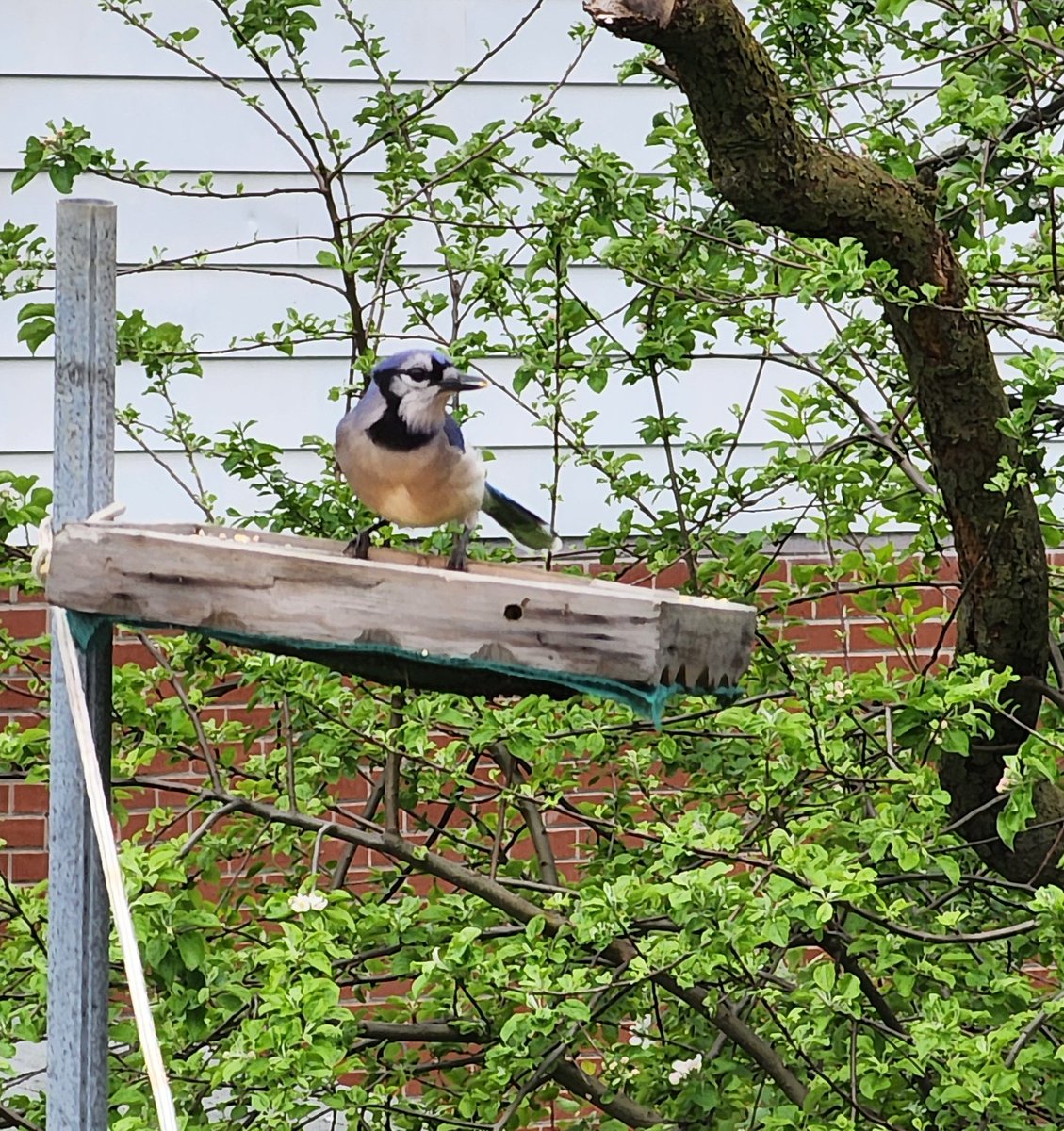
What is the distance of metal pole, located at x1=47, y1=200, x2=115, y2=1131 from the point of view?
1.78 metres

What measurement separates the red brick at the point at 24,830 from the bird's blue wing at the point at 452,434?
279cm

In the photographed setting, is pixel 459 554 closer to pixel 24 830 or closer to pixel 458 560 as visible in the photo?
pixel 458 560

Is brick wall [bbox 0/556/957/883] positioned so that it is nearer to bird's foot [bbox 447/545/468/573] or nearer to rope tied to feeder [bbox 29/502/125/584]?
bird's foot [bbox 447/545/468/573]

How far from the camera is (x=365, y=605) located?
5.39ft

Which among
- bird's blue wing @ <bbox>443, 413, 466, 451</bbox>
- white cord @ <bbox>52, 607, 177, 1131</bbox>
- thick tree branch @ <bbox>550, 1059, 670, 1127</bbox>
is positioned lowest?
thick tree branch @ <bbox>550, 1059, 670, 1127</bbox>

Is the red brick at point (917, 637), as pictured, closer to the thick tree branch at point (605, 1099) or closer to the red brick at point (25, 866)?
the thick tree branch at point (605, 1099)

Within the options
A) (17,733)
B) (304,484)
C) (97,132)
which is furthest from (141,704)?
(97,132)

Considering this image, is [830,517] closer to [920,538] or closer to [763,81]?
[920,538]

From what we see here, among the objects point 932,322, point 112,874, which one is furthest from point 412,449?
point 932,322

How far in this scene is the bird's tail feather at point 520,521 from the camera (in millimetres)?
2691

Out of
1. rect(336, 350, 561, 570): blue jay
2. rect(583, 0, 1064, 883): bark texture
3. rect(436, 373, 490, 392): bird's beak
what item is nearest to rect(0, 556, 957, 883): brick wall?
rect(583, 0, 1064, 883): bark texture

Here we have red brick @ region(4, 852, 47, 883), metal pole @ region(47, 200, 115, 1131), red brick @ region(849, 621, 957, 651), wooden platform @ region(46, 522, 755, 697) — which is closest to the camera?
wooden platform @ region(46, 522, 755, 697)

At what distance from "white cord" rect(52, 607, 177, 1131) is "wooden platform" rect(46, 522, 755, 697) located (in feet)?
0.33

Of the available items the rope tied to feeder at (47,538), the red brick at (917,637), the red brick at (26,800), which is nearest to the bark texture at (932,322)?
the rope tied to feeder at (47,538)
